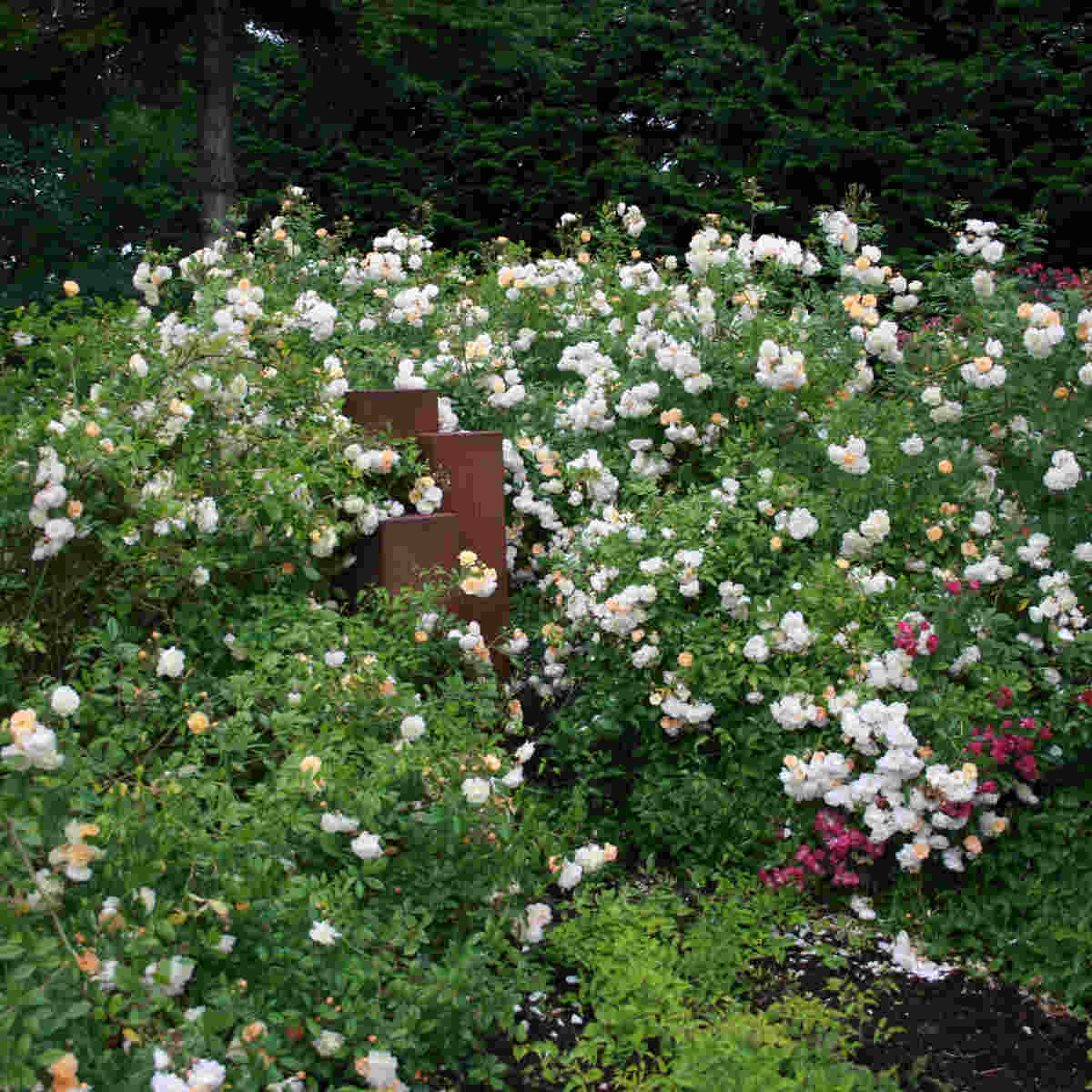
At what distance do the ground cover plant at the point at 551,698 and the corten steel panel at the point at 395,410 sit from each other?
160 millimetres

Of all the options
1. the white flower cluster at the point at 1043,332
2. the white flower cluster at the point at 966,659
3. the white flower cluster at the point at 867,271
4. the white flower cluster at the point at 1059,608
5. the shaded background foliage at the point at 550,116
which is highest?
the white flower cluster at the point at 1043,332

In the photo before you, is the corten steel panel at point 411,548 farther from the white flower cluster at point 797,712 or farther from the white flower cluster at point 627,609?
the white flower cluster at point 797,712

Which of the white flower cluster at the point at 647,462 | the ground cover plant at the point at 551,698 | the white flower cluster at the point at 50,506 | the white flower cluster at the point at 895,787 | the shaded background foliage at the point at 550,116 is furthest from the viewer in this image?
the shaded background foliage at the point at 550,116

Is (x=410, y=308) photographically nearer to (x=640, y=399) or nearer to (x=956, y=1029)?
(x=640, y=399)

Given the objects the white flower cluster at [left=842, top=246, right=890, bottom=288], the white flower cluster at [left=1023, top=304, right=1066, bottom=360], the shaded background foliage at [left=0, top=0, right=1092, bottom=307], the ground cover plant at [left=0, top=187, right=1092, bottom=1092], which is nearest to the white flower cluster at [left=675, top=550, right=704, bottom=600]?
the ground cover plant at [left=0, top=187, right=1092, bottom=1092]

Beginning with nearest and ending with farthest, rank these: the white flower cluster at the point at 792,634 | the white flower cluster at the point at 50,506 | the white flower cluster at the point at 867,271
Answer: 1. the white flower cluster at the point at 50,506
2. the white flower cluster at the point at 792,634
3. the white flower cluster at the point at 867,271

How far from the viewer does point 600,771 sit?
11.9ft

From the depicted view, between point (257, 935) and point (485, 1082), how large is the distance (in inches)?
24.9

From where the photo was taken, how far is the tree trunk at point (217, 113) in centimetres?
903

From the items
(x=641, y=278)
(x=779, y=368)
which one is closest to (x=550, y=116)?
(x=641, y=278)

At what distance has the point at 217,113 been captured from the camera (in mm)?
9164

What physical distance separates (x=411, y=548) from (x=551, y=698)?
30.2 inches

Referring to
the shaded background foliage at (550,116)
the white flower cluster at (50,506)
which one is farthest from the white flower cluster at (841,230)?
the shaded background foliage at (550,116)

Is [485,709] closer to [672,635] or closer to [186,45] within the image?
[672,635]
